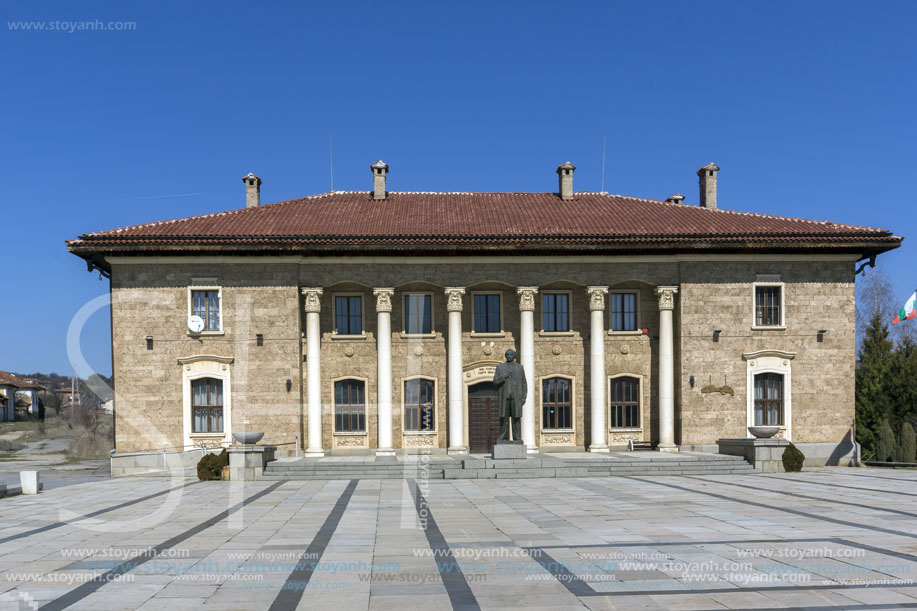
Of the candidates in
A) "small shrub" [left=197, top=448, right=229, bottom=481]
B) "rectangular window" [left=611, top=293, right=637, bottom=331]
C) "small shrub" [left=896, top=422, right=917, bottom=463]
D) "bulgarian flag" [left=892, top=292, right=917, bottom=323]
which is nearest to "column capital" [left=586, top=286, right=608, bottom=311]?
"rectangular window" [left=611, top=293, right=637, bottom=331]

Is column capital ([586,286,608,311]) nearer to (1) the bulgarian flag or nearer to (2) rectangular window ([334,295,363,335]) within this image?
(2) rectangular window ([334,295,363,335])

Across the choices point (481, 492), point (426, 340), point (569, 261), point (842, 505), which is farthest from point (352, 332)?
point (842, 505)

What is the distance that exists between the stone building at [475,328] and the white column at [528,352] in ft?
0.22

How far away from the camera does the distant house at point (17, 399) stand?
316ft

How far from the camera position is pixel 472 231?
87.8 ft

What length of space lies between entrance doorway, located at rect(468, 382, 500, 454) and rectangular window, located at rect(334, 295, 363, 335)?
534 centimetres

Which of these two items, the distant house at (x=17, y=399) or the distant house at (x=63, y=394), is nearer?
the distant house at (x=17, y=399)

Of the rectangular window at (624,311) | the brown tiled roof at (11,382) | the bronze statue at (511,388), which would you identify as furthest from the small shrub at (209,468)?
the brown tiled roof at (11,382)

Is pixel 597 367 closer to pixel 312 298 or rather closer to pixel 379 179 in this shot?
pixel 312 298

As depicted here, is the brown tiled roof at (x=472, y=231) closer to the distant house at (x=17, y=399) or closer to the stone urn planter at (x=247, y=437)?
the stone urn planter at (x=247, y=437)

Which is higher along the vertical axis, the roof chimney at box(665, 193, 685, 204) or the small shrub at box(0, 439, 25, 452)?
the roof chimney at box(665, 193, 685, 204)

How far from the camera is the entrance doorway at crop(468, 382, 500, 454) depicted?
90.5 feet

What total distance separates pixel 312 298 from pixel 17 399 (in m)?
104

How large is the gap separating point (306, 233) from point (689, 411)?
54.5 feet
